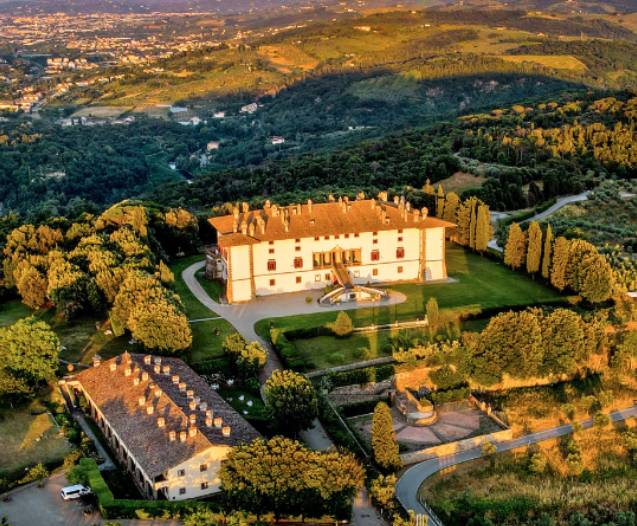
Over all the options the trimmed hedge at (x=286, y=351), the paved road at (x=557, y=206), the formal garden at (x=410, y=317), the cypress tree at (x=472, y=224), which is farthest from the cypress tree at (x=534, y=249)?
the trimmed hedge at (x=286, y=351)

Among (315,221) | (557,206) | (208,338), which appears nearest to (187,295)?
(208,338)

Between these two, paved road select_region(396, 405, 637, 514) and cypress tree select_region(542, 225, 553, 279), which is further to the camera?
cypress tree select_region(542, 225, 553, 279)

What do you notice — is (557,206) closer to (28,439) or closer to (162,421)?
(162,421)

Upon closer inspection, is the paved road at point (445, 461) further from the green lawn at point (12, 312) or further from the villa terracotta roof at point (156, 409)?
the green lawn at point (12, 312)

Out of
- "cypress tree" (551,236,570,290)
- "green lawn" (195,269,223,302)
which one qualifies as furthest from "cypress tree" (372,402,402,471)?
"cypress tree" (551,236,570,290)

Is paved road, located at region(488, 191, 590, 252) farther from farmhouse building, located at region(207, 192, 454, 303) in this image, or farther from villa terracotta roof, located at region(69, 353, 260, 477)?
villa terracotta roof, located at region(69, 353, 260, 477)
